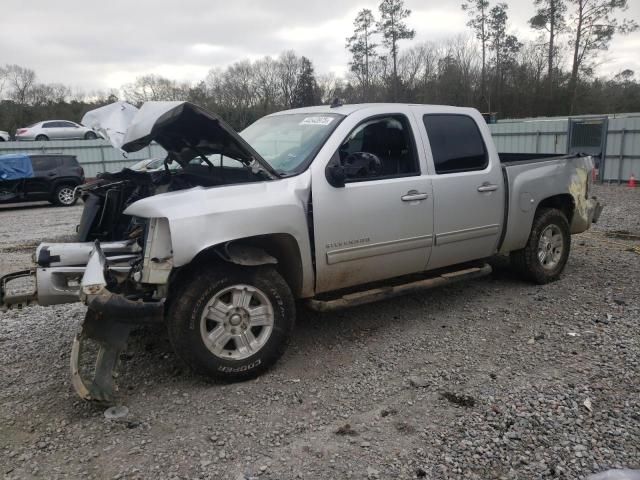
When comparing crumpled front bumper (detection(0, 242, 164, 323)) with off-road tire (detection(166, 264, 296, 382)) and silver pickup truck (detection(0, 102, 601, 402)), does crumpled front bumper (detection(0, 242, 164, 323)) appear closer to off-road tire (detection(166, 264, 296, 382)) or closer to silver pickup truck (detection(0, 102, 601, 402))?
silver pickup truck (detection(0, 102, 601, 402))

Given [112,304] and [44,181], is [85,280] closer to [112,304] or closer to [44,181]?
[112,304]

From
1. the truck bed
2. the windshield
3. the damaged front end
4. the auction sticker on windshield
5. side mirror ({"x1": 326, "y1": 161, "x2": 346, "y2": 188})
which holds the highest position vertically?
the auction sticker on windshield

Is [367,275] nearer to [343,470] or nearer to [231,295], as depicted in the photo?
[231,295]

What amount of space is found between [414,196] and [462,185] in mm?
624

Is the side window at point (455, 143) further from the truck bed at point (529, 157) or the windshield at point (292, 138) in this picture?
the windshield at point (292, 138)

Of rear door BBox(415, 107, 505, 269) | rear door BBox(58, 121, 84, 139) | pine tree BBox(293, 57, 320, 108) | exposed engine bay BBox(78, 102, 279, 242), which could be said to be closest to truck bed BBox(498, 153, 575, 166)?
rear door BBox(415, 107, 505, 269)

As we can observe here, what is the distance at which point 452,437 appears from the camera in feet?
9.98

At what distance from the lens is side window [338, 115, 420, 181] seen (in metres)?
4.41

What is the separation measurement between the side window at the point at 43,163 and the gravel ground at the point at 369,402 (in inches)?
483

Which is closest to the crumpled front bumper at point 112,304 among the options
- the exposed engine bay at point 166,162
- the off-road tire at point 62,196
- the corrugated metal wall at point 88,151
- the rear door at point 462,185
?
the exposed engine bay at point 166,162

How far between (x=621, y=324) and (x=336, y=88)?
164 feet

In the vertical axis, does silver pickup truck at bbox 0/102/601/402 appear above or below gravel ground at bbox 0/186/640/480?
above

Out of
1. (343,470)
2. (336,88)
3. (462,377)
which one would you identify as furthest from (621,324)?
(336,88)

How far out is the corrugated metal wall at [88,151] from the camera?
22014 mm
